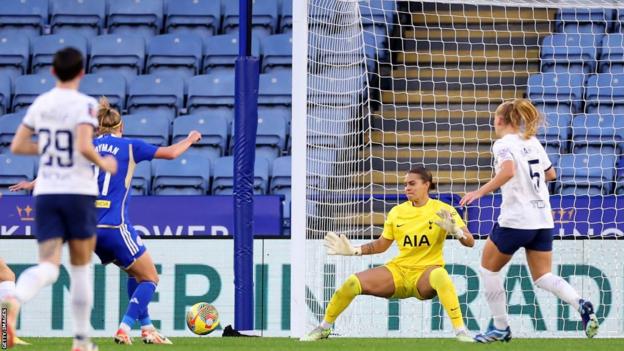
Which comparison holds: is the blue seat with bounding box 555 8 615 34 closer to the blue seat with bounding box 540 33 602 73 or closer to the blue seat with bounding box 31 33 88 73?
the blue seat with bounding box 540 33 602 73

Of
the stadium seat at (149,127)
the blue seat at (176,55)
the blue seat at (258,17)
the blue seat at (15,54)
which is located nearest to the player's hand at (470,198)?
the stadium seat at (149,127)

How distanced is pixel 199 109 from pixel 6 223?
137 inches

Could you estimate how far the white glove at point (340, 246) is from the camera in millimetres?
9414

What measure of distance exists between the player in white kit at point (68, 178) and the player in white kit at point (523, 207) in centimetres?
318

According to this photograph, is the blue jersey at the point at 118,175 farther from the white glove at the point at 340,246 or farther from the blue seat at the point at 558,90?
the blue seat at the point at 558,90

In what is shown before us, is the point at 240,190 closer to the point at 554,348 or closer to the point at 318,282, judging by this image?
the point at 318,282

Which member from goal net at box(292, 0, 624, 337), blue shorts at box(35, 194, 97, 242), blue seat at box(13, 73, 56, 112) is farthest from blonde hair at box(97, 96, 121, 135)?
blue seat at box(13, 73, 56, 112)

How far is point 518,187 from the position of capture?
8656 mm

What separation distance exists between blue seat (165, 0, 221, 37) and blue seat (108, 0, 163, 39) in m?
0.16

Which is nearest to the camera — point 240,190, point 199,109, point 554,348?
point 554,348

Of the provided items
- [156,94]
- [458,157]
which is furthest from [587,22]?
[156,94]

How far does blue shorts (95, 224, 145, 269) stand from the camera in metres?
8.77

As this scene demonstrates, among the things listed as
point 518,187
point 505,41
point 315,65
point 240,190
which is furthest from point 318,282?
point 505,41

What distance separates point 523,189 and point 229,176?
557 cm
